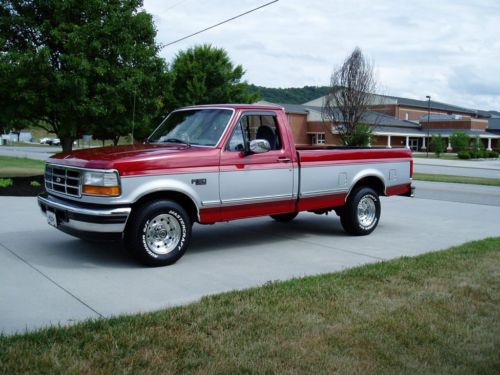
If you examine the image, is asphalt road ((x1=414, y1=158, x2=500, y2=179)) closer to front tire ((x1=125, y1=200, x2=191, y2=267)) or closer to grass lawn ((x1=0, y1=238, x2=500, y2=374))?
front tire ((x1=125, y1=200, x2=191, y2=267))

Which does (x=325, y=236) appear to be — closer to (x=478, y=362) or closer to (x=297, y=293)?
(x=297, y=293)

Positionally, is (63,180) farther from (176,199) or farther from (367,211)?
(367,211)

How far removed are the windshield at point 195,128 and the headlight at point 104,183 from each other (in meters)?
1.46

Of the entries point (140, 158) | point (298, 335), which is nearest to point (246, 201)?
point (140, 158)

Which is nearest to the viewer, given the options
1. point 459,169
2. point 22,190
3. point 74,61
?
point 22,190

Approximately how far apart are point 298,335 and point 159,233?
284 centimetres

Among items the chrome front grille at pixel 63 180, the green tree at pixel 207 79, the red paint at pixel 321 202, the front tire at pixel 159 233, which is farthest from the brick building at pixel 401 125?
the front tire at pixel 159 233

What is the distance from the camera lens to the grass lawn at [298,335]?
12.5ft

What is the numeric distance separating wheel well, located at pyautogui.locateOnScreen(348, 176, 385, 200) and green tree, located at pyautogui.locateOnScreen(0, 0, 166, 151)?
8.21 meters

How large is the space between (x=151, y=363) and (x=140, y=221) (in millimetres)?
2803

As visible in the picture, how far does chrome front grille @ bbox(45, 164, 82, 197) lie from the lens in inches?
258

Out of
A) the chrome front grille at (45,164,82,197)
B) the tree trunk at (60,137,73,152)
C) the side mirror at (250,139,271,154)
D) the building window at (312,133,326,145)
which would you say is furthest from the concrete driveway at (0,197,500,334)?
the building window at (312,133,326,145)

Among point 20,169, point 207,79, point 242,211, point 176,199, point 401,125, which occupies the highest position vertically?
point 207,79

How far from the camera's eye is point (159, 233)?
21.9 ft
